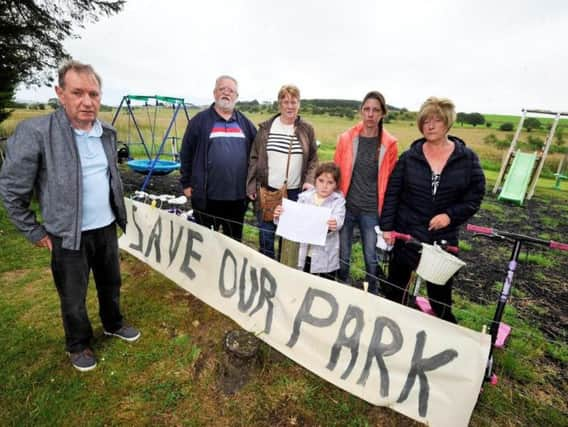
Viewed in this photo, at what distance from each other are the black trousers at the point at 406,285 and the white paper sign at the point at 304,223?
0.73 m

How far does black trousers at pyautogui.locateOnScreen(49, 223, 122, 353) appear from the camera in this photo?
2.38 m

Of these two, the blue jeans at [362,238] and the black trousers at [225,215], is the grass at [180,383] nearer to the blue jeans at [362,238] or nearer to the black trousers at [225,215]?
the black trousers at [225,215]

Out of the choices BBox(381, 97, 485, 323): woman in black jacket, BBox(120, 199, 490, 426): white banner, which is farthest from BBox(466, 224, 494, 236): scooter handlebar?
BBox(120, 199, 490, 426): white banner

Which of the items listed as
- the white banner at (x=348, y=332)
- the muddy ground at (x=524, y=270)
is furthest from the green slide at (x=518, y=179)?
the white banner at (x=348, y=332)

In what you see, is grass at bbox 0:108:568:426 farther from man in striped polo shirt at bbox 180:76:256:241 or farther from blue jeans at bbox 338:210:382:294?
man in striped polo shirt at bbox 180:76:256:241

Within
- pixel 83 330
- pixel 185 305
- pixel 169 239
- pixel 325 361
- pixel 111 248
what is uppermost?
pixel 111 248

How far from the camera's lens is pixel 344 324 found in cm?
223

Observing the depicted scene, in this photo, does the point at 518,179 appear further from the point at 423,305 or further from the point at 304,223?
the point at 304,223

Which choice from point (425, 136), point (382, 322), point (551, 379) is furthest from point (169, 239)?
point (551, 379)

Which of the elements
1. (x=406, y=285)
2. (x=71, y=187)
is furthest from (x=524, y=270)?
(x=71, y=187)

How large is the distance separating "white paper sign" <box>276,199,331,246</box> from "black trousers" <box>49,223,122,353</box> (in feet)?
4.91

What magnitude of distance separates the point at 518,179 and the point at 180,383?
13355mm

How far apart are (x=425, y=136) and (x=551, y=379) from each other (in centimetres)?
253

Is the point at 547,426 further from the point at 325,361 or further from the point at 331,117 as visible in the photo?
the point at 331,117
